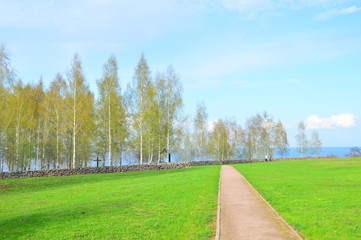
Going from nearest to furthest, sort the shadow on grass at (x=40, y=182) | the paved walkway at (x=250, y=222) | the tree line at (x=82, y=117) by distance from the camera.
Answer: the paved walkway at (x=250, y=222)
the shadow on grass at (x=40, y=182)
the tree line at (x=82, y=117)

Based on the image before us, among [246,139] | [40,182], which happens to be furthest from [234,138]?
[40,182]

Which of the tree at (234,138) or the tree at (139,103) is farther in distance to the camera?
the tree at (234,138)

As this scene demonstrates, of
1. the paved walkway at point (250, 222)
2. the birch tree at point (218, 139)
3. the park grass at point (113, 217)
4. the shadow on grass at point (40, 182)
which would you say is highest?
the birch tree at point (218, 139)

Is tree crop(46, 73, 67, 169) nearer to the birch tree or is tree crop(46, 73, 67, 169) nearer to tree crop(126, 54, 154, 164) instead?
tree crop(126, 54, 154, 164)

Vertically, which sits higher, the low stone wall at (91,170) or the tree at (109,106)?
the tree at (109,106)

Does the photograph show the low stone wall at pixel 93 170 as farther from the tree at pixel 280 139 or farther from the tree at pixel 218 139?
the tree at pixel 280 139

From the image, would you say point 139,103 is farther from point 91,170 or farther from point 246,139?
point 246,139

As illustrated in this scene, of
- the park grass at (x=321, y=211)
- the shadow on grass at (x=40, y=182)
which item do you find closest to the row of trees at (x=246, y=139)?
the shadow on grass at (x=40, y=182)

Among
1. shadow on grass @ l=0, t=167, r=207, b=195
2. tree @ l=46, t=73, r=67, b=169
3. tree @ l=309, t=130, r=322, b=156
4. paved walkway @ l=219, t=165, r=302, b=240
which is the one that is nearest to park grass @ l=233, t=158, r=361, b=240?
paved walkway @ l=219, t=165, r=302, b=240

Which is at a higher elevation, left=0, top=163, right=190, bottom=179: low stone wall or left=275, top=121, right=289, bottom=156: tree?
left=275, top=121, right=289, bottom=156: tree

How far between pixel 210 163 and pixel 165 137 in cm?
1492

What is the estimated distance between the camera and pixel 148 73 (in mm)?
45531

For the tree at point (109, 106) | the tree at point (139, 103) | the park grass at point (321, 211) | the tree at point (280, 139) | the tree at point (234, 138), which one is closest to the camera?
the park grass at point (321, 211)

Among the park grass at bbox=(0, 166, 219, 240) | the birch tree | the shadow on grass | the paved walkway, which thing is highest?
the birch tree
